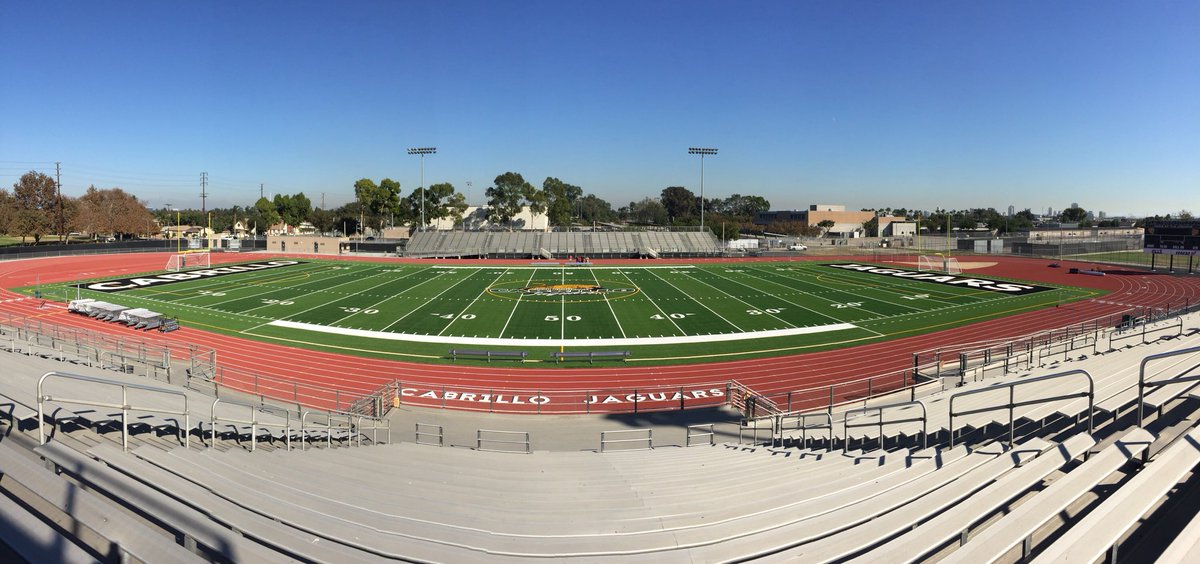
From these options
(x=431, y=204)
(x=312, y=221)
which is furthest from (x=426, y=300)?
(x=312, y=221)

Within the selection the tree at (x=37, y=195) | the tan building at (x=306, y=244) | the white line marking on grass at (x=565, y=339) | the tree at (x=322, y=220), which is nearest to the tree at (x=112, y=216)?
the tree at (x=37, y=195)

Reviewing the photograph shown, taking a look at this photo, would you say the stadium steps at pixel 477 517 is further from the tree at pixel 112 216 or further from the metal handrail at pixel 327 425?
the tree at pixel 112 216

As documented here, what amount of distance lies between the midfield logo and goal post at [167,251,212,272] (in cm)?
6896

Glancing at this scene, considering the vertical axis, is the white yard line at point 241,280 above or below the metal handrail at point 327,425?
above

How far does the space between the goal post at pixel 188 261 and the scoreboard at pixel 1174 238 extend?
90.1 metres

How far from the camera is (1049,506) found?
170 inches

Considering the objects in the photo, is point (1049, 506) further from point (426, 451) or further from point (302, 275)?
point (302, 275)

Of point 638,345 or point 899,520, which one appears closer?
point 899,520

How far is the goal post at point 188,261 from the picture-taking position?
60188mm

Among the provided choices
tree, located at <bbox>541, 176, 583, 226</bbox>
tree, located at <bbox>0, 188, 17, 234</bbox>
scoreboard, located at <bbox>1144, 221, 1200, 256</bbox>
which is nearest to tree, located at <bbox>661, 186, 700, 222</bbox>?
tree, located at <bbox>541, 176, 583, 226</bbox>

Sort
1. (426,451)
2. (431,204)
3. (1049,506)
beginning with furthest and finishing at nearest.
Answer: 1. (431,204)
2. (426,451)
3. (1049,506)

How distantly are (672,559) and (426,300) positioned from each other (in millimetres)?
37652

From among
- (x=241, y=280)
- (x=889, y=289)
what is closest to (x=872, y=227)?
(x=889, y=289)

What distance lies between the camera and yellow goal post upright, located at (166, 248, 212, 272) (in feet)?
198
